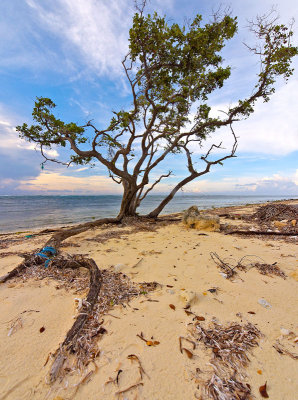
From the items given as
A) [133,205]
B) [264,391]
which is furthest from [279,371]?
[133,205]

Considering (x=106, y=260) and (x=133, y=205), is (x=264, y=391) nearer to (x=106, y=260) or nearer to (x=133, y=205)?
(x=106, y=260)

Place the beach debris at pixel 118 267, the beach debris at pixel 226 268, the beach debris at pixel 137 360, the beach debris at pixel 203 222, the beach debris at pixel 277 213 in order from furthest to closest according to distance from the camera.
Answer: the beach debris at pixel 277 213 < the beach debris at pixel 203 222 < the beach debris at pixel 118 267 < the beach debris at pixel 226 268 < the beach debris at pixel 137 360

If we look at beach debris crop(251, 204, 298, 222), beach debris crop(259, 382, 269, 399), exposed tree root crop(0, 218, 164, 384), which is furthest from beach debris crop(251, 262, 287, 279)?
beach debris crop(251, 204, 298, 222)

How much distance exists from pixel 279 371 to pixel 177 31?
950 centimetres

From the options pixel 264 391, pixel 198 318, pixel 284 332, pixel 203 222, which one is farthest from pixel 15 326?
pixel 203 222

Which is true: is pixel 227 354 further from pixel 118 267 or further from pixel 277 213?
pixel 277 213

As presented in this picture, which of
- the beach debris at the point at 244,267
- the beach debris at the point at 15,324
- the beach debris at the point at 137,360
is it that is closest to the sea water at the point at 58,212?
the beach debris at the point at 15,324

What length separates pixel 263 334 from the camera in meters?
1.86

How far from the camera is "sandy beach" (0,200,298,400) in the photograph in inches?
54.1

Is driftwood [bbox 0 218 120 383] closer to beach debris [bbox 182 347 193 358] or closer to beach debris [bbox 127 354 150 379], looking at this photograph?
beach debris [bbox 127 354 150 379]

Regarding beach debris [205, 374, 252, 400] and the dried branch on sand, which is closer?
beach debris [205, 374, 252, 400]

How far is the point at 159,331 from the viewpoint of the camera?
6.22 ft

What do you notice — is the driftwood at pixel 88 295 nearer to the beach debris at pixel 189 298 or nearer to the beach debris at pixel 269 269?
the beach debris at pixel 189 298

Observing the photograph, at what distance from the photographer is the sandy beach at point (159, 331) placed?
137 centimetres
